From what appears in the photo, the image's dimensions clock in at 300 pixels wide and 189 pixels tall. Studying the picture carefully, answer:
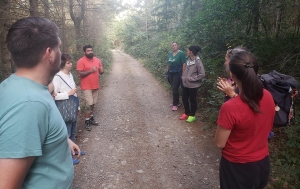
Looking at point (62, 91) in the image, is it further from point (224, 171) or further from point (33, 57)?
point (224, 171)

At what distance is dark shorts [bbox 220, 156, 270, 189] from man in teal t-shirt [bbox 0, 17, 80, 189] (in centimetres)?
150

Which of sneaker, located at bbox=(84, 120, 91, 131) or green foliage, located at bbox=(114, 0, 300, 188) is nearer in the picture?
green foliage, located at bbox=(114, 0, 300, 188)

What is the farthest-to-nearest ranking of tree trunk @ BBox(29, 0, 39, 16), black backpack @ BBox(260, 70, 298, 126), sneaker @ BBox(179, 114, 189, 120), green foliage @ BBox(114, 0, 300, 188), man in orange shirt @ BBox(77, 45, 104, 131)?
tree trunk @ BBox(29, 0, 39, 16) < sneaker @ BBox(179, 114, 189, 120) < man in orange shirt @ BBox(77, 45, 104, 131) < green foliage @ BBox(114, 0, 300, 188) < black backpack @ BBox(260, 70, 298, 126)

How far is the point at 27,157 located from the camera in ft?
3.41

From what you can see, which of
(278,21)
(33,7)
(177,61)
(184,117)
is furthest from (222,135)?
(33,7)

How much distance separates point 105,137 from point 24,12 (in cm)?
524

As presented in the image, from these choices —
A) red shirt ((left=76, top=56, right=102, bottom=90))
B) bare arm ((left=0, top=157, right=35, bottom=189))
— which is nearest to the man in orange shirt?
red shirt ((left=76, top=56, right=102, bottom=90))

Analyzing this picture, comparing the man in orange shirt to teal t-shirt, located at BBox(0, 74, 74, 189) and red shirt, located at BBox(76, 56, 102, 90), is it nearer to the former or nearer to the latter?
red shirt, located at BBox(76, 56, 102, 90)

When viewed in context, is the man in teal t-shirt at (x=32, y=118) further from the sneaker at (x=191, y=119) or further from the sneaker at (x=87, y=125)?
the sneaker at (x=191, y=119)

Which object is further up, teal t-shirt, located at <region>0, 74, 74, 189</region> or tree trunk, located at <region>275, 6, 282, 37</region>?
tree trunk, located at <region>275, 6, 282, 37</region>

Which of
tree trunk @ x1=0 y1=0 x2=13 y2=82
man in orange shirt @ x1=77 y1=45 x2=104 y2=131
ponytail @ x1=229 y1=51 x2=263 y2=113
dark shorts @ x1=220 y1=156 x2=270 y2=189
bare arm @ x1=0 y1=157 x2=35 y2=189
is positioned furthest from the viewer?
tree trunk @ x1=0 y1=0 x2=13 y2=82

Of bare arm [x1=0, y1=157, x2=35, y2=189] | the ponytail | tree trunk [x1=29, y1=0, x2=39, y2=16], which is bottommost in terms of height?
bare arm [x1=0, y1=157, x2=35, y2=189]

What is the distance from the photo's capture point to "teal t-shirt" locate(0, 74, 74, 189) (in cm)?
99

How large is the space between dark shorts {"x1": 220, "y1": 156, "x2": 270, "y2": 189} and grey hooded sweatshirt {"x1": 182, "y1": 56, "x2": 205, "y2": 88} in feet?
12.3
